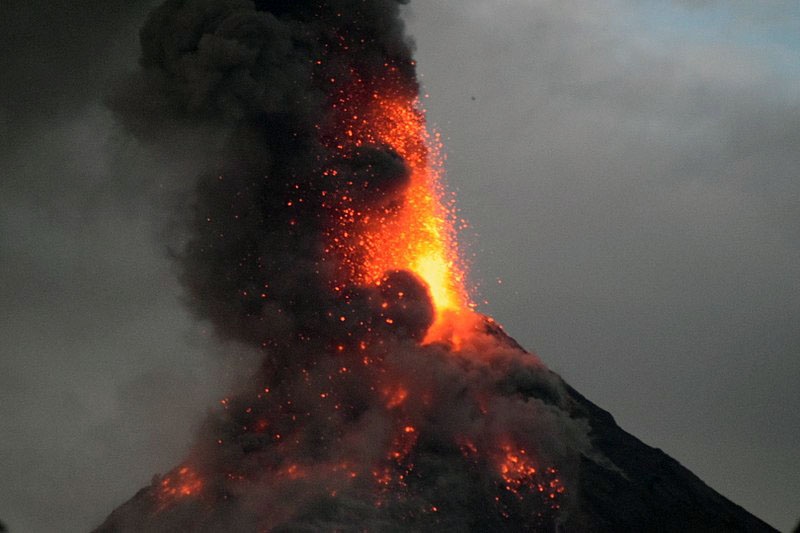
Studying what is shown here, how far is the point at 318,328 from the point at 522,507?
1480 cm

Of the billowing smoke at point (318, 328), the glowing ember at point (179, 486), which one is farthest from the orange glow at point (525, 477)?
the glowing ember at point (179, 486)

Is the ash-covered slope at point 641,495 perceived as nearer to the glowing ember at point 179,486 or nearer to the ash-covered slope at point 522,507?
the ash-covered slope at point 522,507

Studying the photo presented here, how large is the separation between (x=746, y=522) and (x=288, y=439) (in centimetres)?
2984

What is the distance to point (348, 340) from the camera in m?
57.7

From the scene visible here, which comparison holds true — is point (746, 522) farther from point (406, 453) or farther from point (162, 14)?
point (162, 14)

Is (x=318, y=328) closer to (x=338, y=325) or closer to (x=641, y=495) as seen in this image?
(x=338, y=325)

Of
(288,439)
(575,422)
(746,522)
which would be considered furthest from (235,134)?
(746,522)

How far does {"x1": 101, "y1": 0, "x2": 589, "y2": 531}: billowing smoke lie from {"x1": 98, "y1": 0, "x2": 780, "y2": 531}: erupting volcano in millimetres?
100

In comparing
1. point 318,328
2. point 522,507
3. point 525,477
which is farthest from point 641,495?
point 318,328

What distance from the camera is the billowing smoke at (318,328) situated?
57.0 metres

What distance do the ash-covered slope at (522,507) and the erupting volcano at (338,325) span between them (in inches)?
6.4

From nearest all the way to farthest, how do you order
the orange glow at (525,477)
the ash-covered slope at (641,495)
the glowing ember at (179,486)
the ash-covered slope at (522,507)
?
the ash-covered slope at (522,507), the glowing ember at (179,486), the orange glow at (525,477), the ash-covered slope at (641,495)

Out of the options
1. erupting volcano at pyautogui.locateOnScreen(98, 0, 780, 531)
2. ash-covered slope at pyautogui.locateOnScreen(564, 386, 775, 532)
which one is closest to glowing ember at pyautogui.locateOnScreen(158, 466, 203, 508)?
erupting volcano at pyautogui.locateOnScreen(98, 0, 780, 531)

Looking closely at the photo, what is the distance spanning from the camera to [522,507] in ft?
191
